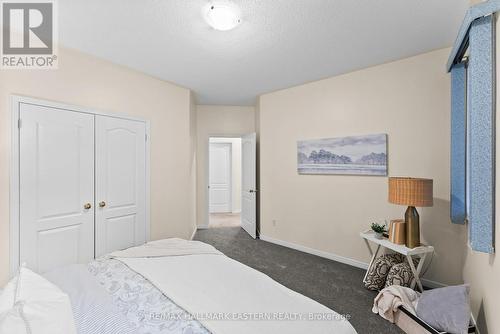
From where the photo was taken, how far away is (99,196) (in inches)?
114

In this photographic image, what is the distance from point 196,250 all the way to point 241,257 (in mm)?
1780

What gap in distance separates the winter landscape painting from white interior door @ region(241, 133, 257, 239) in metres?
1.07

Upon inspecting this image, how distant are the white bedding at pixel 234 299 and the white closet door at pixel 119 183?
4.40 feet

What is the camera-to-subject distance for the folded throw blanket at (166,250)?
1.98 metres

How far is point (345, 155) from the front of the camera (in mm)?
3445

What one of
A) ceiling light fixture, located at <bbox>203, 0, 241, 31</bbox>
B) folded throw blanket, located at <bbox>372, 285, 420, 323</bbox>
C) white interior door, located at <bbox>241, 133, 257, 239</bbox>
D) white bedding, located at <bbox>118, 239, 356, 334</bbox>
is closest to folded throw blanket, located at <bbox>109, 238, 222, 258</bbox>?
white bedding, located at <bbox>118, 239, 356, 334</bbox>

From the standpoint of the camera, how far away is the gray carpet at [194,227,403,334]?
224cm

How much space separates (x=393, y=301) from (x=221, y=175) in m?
5.68

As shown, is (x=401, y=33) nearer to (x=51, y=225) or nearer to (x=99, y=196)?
(x=99, y=196)

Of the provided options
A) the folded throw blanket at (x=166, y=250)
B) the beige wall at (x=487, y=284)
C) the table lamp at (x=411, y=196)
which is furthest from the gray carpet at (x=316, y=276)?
the folded throw blanket at (x=166, y=250)

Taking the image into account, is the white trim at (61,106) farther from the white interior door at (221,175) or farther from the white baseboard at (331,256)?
the white interior door at (221,175)

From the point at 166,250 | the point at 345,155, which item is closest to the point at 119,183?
the point at 166,250

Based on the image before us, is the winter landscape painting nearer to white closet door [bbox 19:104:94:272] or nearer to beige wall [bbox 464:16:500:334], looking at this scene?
beige wall [bbox 464:16:500:334]

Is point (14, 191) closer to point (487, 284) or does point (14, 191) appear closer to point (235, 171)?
point (487, 284)
